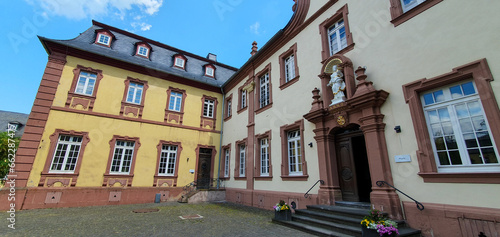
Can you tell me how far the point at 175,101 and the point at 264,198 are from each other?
823cm

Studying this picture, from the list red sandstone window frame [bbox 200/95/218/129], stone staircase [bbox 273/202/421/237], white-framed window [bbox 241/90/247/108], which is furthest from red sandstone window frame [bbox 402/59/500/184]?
red sandstone window frame [bbox 200/95/218/129]

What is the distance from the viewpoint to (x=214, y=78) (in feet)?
54.5

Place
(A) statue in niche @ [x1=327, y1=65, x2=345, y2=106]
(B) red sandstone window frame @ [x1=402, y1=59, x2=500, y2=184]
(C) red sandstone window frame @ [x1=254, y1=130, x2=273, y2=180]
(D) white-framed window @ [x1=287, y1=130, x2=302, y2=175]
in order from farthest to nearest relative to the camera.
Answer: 1. (C) red sandstone window frame @ [x1=254, y1=130, x2=273, y2=180]
2. (D) white-framed window @ [x1=287, y1=130, x2=302, y2=175]
3. (A) statue in niche @ [x1=327, y1=65, x2=345, y2=106]
4. (B) red sandstone window frame @ [x1=402, y1=59, x2=500, y2=184]

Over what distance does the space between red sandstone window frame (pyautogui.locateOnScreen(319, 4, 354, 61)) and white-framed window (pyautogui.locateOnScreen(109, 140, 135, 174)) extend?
35.1 ft

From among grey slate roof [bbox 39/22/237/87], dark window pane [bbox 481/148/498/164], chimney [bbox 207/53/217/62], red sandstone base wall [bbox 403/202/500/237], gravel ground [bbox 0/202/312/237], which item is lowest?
gravel ground [bbox 0/202/312/237]

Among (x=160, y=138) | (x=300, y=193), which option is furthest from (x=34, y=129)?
(x=300, y=193)

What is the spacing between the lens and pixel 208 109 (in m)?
15.1

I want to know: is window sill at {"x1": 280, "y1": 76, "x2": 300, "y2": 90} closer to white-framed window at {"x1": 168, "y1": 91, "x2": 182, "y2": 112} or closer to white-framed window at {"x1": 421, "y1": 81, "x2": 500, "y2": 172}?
white-framed window at {"x1": 421, "y1": 81, "x2": 500, "y2": 172}

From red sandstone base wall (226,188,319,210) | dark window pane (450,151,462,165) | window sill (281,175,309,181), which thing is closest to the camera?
dark window pane (450,151,462,165)

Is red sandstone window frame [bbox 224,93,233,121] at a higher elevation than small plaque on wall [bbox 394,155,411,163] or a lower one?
higher

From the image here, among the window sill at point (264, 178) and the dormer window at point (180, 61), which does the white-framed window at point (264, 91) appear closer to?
the window sill at point (264, 178)

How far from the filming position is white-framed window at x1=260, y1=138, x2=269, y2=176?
1025 cm

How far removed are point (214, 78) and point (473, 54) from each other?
46.4ft

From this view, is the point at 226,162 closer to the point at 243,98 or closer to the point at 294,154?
the point at 243,98
